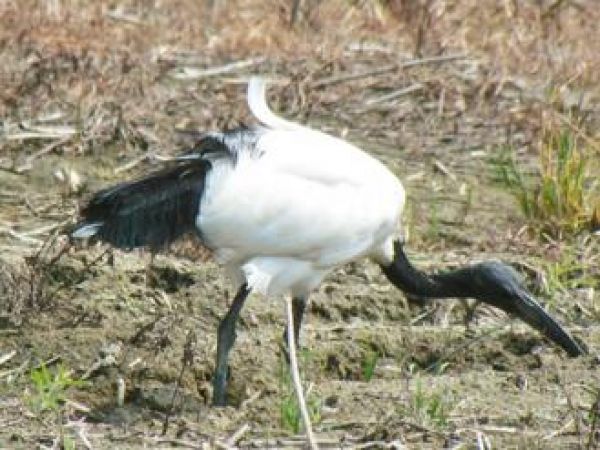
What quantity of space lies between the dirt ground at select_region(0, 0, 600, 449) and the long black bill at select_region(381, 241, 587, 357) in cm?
13

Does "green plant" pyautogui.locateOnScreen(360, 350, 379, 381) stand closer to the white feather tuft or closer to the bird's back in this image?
the bird's back

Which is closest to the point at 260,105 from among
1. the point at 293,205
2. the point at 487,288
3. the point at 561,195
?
the point at 293,205

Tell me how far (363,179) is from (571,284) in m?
1.76

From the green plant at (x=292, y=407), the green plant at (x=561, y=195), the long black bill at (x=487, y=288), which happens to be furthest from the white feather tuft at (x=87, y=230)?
the green plant at (x=561, y=195)

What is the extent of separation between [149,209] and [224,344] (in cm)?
55

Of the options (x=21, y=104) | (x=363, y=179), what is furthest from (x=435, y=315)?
(x=21, y=104)

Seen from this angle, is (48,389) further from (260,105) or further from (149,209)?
(260,105)

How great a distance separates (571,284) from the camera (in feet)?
27.5

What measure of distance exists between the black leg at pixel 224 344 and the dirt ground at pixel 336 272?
9 centimetres

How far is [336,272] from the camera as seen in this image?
27.6 ft

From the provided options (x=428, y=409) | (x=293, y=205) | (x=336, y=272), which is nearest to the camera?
(x=428, y=409)

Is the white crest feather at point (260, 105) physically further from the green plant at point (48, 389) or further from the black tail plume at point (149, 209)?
the green plant at point (48, 389)

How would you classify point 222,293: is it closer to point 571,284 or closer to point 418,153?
point 571,284

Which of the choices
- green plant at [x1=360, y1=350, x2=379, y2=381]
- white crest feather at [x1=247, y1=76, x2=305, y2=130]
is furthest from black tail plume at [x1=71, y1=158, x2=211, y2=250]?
green plant at [x1=360, y1=350, x2=379, y2=381]
